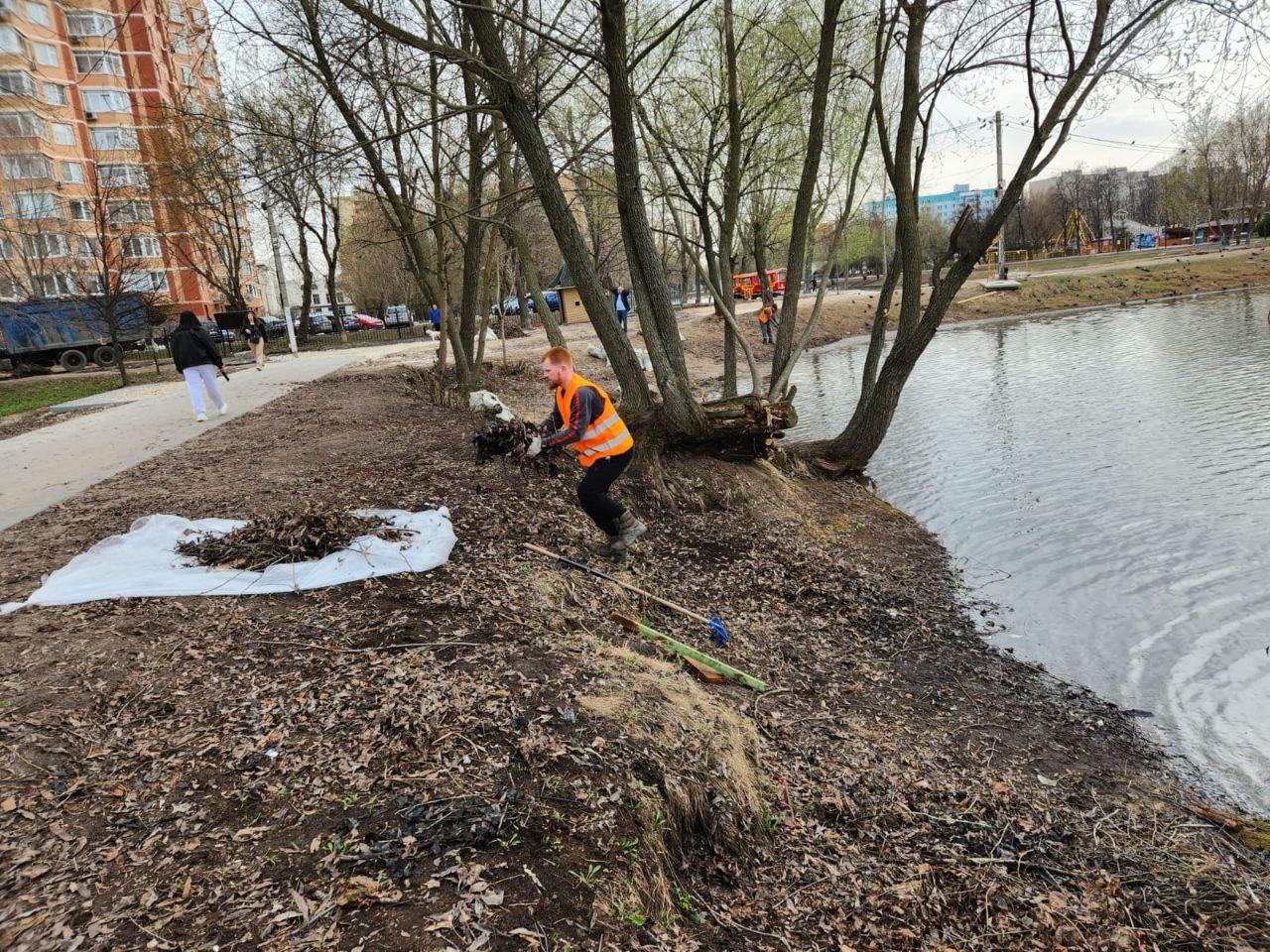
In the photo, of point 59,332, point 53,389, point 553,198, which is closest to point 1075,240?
point 59,332

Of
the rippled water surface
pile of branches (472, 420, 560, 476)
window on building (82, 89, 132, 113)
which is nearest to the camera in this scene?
the rippled water surface

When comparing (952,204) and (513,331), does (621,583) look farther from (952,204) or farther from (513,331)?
(952,204)

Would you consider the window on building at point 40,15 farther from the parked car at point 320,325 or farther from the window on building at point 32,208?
the parked car at point 320,325

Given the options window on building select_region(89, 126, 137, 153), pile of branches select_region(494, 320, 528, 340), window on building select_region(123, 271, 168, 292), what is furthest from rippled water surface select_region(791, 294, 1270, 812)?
window on building select_region(89, 126, 137, 153)

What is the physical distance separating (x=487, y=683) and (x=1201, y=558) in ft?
24.1

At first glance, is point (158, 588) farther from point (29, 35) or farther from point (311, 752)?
point (29, 35)

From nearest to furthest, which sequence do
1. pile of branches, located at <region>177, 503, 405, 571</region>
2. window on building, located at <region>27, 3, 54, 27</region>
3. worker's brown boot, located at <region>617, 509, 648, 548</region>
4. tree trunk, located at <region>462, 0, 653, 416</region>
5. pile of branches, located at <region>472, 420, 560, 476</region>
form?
pile of branches, located at <region>177, 503, 405, 571</region> < worker's brown boot, located at <region>617, 509, 648, 548</region> < tree trunk, located at <region>462, 0, 653, 416</region> < pile of branches, located at <region>472, 420, 560, 476</region> < window on building, located at <region>27, 3, 54, 27</region>

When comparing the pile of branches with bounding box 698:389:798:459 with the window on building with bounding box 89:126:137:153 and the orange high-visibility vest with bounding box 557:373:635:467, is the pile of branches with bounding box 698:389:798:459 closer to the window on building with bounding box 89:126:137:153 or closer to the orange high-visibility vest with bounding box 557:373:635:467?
the orange high-visibility vest with bounding box 557:373:635:467

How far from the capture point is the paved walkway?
819cm

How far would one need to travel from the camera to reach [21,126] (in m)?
39.8

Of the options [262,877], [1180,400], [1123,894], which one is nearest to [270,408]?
[262,877]

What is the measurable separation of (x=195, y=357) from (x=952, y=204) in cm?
15283

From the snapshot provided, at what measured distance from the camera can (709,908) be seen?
10.3 feet

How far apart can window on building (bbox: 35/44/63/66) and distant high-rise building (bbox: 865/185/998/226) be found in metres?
48.4
